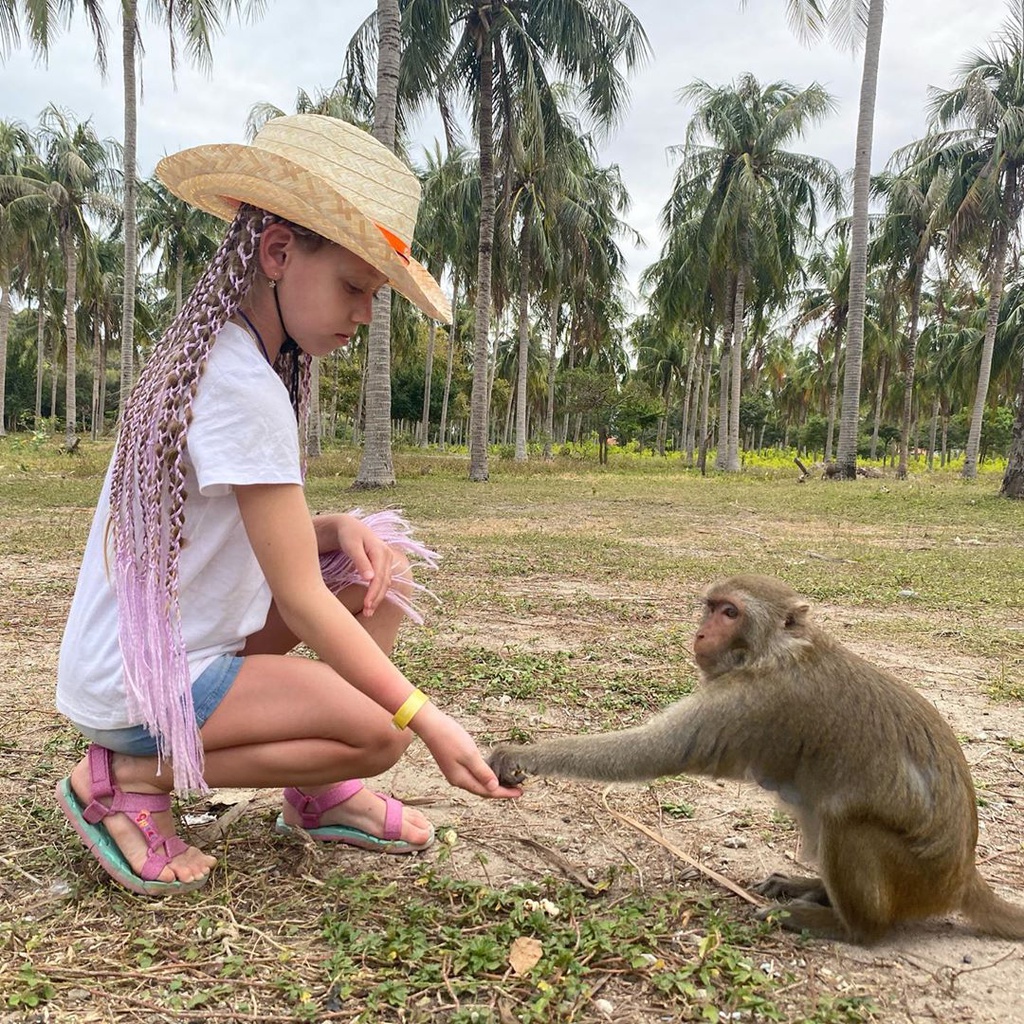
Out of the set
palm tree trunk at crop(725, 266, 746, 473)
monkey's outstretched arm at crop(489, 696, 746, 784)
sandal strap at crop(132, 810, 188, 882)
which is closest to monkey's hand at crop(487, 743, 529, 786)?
monkey's outstretched arm at crop(489, 696, 746, 784)

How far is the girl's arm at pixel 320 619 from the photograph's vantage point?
1.88 meters

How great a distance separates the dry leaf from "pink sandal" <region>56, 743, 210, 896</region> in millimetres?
817

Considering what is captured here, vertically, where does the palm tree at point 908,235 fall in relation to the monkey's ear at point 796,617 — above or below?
above

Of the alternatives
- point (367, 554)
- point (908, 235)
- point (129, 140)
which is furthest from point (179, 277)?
point (367, 554)

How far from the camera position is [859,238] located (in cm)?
1925

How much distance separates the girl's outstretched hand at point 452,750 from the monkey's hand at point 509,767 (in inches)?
7.6

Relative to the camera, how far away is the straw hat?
192 centimetres

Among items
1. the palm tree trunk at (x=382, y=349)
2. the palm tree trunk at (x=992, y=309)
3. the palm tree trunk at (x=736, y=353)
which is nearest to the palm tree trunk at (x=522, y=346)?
the palm tree trunk at (x=736, y=353)

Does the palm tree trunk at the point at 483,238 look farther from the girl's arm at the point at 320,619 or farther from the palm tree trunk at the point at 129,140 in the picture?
the girl's arm at the point at 320,619

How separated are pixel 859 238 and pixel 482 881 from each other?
20.3 m

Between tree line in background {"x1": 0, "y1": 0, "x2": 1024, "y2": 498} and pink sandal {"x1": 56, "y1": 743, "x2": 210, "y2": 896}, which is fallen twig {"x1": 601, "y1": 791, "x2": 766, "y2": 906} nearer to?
pink sandal {"x1": 56, "y1": 743, "x2": 210, "y2": 896}

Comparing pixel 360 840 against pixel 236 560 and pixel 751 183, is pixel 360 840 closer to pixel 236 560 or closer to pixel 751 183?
pixel 236 560

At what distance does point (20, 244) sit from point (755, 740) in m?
30.0

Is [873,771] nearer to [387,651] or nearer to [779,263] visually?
[387,651]
